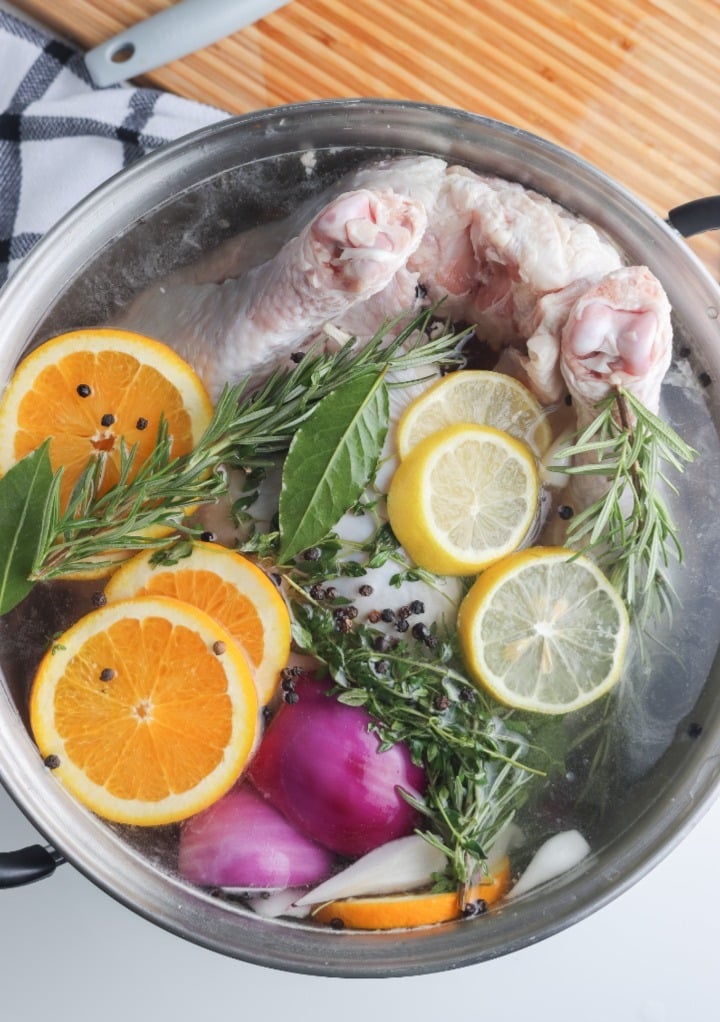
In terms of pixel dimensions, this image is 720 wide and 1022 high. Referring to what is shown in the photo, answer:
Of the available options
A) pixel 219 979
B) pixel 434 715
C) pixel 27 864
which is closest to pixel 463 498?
pixel 434 715

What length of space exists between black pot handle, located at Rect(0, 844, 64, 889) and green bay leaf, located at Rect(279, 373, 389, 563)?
39 cm

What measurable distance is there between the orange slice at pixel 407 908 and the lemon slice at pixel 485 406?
1.48 ft

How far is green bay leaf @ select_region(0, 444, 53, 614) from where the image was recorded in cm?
102

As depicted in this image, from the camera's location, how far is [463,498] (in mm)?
1069

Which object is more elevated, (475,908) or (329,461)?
(329,461)

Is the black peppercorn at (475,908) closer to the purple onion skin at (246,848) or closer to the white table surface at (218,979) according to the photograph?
the purple onion skin at (246,848)

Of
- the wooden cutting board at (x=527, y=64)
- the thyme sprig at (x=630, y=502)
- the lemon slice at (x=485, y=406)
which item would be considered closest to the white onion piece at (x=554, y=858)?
the thyme sprig at (x=630, y=502)

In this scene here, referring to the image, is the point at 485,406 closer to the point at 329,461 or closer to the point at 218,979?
the point at 329,461

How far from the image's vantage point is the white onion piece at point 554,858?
1.12 meters

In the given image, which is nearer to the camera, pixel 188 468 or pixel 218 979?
pixel 188 468

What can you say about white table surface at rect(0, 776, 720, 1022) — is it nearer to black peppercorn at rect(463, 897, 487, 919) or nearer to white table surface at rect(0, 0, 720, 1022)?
white table surface at rect(0, 0, 720, 1022)

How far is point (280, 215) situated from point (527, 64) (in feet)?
1.38

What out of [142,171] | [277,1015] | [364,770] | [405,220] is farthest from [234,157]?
[277,1015]

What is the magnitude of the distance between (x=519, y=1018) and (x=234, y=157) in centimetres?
112
